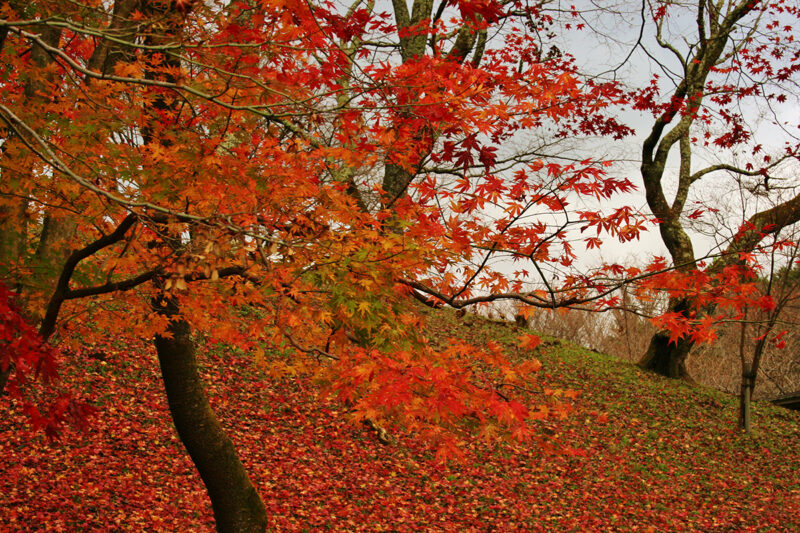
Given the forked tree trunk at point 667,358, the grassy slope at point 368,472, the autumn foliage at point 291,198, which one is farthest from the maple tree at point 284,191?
the forked tree trunk at point 667,358

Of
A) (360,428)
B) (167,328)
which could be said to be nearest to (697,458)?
(360,428)

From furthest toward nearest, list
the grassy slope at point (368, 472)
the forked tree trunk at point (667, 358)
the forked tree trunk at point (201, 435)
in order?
1. the forked tree trunk at point (667, 358)
2. the grassy slope at point (368, 472)
3. the forked tree trunk at point (201, 435)

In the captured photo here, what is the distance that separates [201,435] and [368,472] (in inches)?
157

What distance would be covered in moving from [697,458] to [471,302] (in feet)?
31.6

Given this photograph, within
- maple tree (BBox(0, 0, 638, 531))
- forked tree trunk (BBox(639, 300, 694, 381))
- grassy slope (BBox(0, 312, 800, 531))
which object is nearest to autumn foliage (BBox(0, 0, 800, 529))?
maple tree (BBox(0, 0, 638, 531))

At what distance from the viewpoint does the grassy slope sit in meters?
7.57

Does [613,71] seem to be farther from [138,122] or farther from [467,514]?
[138,122]

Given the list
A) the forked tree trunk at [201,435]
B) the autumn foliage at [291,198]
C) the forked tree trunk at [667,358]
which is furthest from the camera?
the forked tree trunk at [667,358]

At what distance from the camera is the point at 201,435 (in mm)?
6340

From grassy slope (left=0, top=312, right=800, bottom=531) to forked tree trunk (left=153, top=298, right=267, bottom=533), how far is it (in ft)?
4.09

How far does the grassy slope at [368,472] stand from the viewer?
24.8ft

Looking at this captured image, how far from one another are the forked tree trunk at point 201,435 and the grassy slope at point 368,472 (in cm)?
125

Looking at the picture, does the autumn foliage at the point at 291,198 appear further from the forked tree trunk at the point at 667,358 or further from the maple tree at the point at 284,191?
the forked tree trunk at the point at 667,358

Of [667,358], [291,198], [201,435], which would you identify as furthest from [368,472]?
[667,358]
